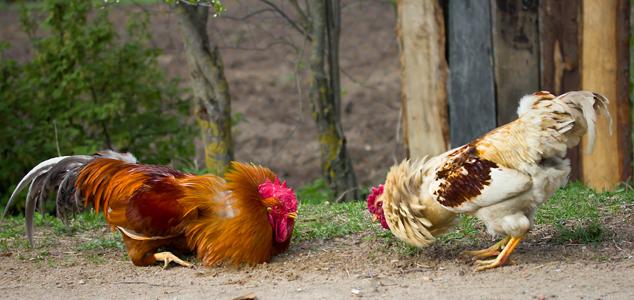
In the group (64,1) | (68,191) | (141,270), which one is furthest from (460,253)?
(64,1)

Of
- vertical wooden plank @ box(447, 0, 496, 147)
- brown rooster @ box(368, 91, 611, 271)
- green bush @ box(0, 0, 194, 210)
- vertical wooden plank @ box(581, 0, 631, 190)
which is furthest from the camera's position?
green bush @ box(0, 0, 194, 210)

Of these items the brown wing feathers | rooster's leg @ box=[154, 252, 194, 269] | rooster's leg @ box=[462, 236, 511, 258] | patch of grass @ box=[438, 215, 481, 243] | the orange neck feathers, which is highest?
the brown wing feathers

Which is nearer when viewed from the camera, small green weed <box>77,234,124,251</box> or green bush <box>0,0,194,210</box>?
small green weed <box>77,234,124,251</box>

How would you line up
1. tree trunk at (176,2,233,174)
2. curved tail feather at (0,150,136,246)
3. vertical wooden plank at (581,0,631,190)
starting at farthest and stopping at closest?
tree trunk at (176,2,233,174) < vertical wooden plank at (581,0,631,190) < curved tail feather at (0,150,136,246)

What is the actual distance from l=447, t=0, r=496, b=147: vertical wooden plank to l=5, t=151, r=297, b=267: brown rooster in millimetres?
3176

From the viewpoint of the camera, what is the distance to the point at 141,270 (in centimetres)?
634

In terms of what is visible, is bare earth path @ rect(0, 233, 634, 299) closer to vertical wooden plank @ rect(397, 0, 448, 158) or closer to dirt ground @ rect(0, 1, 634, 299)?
dirt ground @ rect(0, 1, 634, 299)

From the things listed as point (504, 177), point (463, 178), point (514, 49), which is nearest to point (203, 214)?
point (463, 178)

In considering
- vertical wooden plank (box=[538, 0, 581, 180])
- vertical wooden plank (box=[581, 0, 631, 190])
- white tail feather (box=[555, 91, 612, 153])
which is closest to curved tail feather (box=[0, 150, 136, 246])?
white tail feather (box=[555, 91, 612, 153])

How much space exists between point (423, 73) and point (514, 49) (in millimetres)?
931

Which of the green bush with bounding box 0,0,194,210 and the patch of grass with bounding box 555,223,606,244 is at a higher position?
the green bush with bounding box 0,0,194,210

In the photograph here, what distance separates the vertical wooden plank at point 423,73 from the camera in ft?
29.6

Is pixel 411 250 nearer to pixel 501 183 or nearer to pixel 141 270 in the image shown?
pixel 501 183

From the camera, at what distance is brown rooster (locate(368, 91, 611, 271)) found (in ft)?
18.4
